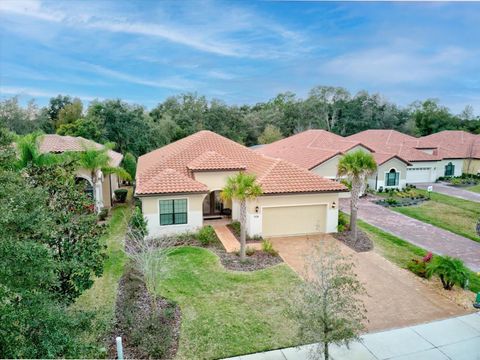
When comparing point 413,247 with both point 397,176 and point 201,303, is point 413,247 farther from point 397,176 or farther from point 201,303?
point 397,176

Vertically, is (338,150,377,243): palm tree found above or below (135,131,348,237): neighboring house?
above

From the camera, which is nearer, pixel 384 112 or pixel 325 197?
pixel 325 197

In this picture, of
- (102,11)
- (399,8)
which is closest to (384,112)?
(399,8)

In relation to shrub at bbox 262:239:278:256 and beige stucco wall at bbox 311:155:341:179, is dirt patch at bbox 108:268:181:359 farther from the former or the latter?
beige stucco wall at bbox 311:155:341:179

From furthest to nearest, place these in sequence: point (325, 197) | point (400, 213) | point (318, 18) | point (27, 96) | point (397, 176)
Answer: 1. point (27, 96)
2. point (397, 176)
3. point (400, 213)
4. point (325, 197)
5. point (318, 18)

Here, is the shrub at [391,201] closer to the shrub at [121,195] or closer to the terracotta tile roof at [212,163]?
the terracotta tile roof at [212,163]

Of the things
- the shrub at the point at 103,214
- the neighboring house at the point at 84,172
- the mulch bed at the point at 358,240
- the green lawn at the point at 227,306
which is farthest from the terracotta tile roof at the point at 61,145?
the mulch bed at the point at 358,240

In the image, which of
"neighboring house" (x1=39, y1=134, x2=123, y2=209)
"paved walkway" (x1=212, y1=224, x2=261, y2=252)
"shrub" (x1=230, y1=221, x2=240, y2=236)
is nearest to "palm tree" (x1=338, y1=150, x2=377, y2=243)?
"paved walkway" (x1=212, y1=224, x2=261, y2=252)
